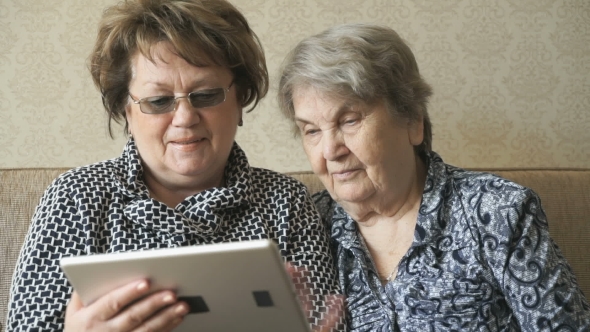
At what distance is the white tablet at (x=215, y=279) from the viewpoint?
46.8 inches

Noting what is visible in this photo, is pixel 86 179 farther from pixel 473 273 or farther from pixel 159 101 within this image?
pixel 473 273

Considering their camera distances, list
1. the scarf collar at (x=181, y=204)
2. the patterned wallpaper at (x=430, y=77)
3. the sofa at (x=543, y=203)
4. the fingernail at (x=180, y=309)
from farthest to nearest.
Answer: the patterned wallpaper at (x=430, y=77)
the sofa at (x=543, y=203)
the scarf collar at (x=181, y=204)
the fingernail at (x=180, y=309)

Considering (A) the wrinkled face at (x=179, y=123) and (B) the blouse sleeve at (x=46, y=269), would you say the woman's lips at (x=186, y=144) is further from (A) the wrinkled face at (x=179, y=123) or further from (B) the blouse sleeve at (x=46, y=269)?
(B) the blouse sleeve at (x=46, y=269)

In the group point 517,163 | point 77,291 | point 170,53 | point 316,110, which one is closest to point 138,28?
point 170,53

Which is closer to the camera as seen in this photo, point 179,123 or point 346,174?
point 179,123

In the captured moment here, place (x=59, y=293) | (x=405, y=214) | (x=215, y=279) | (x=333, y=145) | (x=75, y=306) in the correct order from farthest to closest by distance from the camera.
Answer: (x=405, y=214) → (x=333, y=145) → (x=59, y=293) → (x=75, y=306) → (x=215, y=279)

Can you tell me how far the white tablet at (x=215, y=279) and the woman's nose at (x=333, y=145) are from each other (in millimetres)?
573

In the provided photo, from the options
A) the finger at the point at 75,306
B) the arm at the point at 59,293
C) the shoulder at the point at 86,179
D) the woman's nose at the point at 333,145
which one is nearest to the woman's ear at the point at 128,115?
the shoulder at the point at 86,179

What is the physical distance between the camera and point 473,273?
1711 millimetres

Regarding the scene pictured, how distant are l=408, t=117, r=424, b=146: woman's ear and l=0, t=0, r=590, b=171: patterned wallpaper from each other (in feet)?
2.09

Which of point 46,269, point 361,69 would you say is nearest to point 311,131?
point 361,69

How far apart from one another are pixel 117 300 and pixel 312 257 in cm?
65

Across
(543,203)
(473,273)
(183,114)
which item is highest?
(183,114)

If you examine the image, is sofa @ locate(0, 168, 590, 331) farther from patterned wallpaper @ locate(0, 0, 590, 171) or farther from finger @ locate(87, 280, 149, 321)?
finger @ locate(87, 280, 149, 321)
